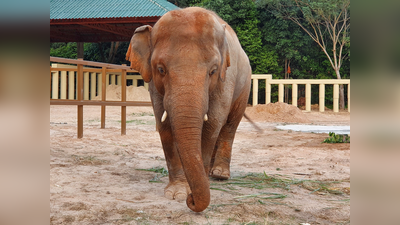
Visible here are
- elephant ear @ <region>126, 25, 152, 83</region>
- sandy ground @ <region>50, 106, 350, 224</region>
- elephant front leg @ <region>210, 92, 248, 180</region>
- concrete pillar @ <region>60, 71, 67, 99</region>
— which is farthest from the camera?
concrete pillar @ <region>60, 71, 67, 99</region>

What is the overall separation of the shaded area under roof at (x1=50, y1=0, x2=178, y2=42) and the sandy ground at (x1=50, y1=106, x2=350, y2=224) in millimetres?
8113

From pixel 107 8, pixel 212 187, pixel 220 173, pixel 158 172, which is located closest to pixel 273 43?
pixel 107 8

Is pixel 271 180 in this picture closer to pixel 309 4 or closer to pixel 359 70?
pixel 359 70

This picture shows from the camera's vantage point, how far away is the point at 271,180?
445 centimetres

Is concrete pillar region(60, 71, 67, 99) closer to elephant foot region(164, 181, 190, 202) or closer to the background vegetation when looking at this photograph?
the background vegetation

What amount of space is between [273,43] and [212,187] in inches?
906

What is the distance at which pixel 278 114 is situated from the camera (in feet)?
54.5

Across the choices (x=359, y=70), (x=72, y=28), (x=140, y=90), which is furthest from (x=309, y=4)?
(x=359, y=70)

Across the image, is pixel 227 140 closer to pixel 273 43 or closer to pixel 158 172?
pixel 158 172

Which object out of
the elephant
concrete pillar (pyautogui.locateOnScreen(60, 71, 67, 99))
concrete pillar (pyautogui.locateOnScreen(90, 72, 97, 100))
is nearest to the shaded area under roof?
concrete pillar (pyautogui.locateOnScreen(60, 71, 67, 99))

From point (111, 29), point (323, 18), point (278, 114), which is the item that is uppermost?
point (323, 18)

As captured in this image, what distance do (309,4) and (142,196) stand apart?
23.0 meters

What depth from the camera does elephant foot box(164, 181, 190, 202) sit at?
139 inches

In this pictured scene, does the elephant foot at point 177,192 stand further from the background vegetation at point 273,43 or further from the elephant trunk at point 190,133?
the background vegetation at point 273,43
